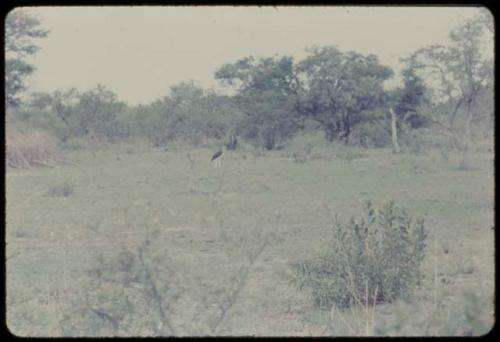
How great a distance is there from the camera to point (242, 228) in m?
7.13

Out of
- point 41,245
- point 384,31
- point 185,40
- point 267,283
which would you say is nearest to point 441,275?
point 267,283

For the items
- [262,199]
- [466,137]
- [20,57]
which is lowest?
[466,137]

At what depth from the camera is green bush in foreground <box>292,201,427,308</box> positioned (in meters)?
4.36

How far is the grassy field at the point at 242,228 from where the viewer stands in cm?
435

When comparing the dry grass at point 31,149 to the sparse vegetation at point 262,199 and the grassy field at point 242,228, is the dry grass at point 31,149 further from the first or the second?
the grassy field at point 242,228

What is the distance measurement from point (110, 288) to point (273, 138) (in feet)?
37.1

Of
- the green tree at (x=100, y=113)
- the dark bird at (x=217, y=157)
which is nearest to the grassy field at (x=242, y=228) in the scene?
the dark bird at (x=217, y=157)

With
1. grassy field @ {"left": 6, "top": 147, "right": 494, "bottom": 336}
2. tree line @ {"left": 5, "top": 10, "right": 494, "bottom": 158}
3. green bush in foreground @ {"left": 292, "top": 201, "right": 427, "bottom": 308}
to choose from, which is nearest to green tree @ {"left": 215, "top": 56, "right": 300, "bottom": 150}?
tree line @ {"left": 5, "top": 10, "right": 494, "bottom": 158}

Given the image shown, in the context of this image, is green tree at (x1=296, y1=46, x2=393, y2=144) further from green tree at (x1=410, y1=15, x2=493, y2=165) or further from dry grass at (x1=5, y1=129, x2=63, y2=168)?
dry grass at (x1=5, y1=129, x2=63, y2=168)

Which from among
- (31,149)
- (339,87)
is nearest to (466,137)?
(339,87)

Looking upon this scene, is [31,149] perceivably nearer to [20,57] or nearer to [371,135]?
[20,57]

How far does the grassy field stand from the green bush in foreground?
4.0 inches

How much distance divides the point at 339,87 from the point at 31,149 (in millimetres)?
5400

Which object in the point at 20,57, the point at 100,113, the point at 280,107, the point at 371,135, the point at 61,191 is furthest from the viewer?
the point at 280,107
